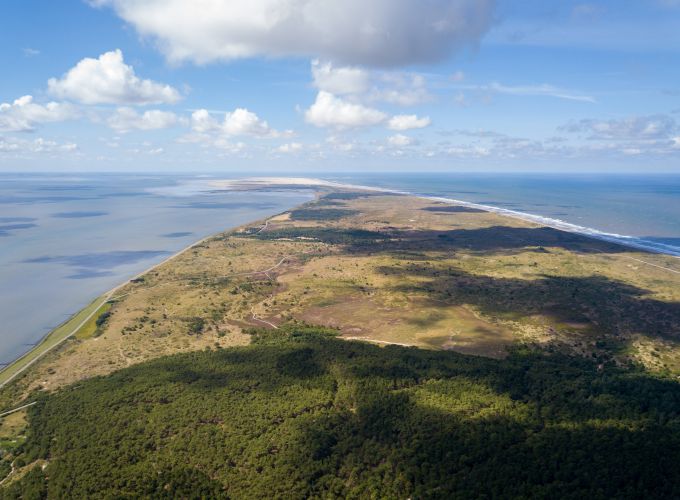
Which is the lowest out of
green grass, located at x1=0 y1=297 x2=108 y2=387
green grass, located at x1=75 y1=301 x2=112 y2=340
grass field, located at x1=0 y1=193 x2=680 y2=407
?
green grass, located at x1=0 y1=297 x2=108 y2=387

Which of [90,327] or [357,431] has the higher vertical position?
[357,431]

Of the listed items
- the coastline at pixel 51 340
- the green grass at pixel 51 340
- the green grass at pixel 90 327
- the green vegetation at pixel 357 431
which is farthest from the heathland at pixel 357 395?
the green grass at pixel 51 340

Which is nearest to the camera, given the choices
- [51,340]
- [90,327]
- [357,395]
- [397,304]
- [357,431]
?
[357,431]

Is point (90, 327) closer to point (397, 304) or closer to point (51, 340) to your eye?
point (51, 340)

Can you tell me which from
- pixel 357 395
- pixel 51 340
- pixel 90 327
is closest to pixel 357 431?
pixel 357 395

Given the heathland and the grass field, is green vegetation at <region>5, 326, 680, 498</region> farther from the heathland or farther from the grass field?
the grass field

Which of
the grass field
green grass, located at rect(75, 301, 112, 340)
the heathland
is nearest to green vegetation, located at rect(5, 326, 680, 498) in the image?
the heathland

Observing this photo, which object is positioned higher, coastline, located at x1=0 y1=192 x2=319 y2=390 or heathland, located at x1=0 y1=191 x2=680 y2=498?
heathland, located at x1=0 y1=191 x2=680 y2=498

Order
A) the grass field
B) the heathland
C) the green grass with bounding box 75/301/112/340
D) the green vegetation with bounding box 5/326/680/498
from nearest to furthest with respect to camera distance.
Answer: the green vegetation with bounding box 5/326/680/498 < the heathland < the grass field < the green grass with bounding box 75/301/112/340
